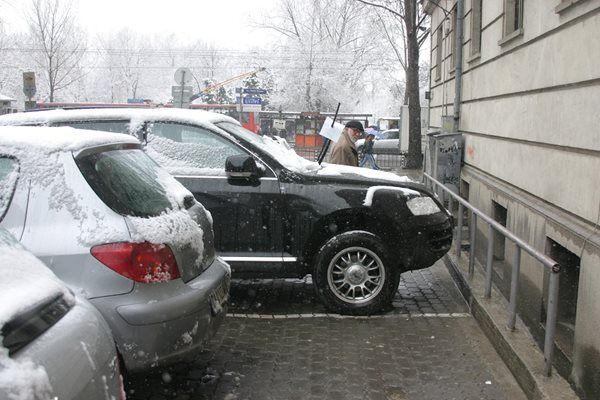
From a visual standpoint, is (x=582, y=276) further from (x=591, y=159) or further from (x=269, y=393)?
(x=269, y=393)

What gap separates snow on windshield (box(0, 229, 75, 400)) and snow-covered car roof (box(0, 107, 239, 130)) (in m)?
3.32

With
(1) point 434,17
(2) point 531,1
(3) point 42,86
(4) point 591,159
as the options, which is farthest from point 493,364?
(3) point 42,86

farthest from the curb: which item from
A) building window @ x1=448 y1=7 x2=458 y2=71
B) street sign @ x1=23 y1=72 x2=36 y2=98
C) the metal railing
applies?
street sign @ x1=23 y1=72 x2=36 y2=98

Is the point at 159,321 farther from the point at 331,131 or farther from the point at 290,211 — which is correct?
the point at 331,131

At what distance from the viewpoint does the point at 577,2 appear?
204 inches

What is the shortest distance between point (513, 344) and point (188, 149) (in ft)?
10.8

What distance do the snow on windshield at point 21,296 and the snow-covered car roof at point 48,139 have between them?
1.24 metres

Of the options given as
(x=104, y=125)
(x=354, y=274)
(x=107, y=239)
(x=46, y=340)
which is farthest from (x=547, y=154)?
(x=46, y=340)

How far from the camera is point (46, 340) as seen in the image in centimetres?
194

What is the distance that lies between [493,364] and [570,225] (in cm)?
131

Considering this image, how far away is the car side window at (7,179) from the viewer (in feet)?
11.5

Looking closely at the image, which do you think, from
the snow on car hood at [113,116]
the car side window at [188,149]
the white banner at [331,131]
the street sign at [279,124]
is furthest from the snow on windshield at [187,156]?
the street sign at [279,124]

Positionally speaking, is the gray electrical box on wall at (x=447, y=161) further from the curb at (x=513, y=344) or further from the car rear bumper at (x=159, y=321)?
the car rear bumper at (x=159, y=321)

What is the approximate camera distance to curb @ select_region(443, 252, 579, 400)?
3.82m
